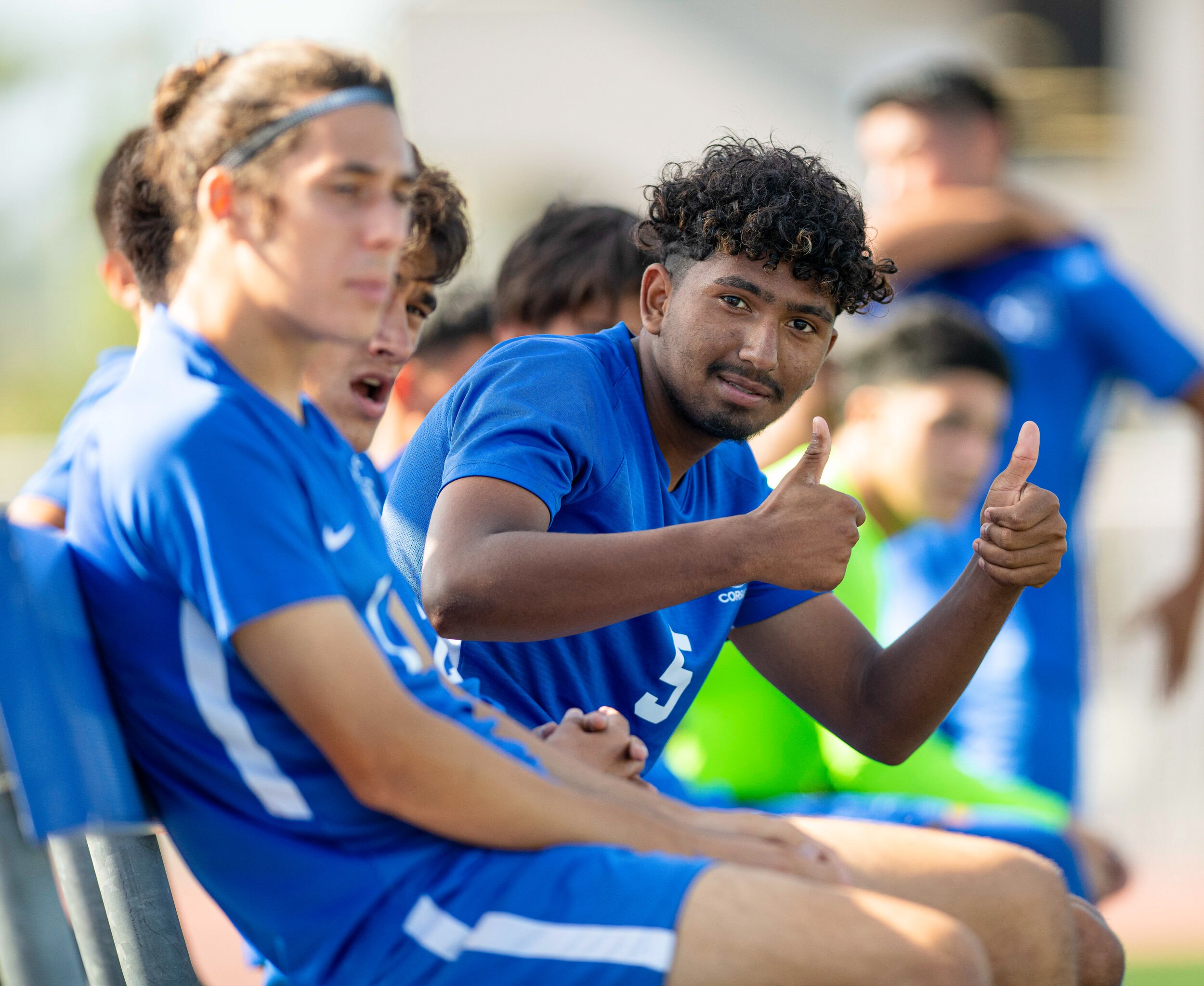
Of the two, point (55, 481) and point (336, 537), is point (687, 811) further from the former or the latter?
point (55, 481)

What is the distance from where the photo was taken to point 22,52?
1103 inches

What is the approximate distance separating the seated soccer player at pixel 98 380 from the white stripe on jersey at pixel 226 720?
266 mm

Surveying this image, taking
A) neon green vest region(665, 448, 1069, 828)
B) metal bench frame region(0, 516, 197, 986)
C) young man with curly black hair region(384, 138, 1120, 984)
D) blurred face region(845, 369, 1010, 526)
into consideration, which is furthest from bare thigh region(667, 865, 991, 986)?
blurred face region(845, 369, 1010, 526)

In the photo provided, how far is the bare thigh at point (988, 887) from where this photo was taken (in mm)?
2031

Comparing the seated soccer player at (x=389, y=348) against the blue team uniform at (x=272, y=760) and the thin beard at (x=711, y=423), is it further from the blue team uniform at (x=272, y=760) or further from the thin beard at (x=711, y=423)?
the blue team uniform at (x=272, y=760)

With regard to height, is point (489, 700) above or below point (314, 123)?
below

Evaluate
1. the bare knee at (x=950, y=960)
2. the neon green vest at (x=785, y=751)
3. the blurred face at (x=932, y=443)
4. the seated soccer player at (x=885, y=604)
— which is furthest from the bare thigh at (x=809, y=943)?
the blurred face at (x=932, y=443)

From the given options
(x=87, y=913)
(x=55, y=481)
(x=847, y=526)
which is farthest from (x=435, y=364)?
(x=87, y=913)

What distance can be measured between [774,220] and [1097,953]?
1298mm

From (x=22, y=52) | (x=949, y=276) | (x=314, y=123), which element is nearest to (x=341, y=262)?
(x=314, y=123)

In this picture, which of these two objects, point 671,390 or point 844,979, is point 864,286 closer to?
point 671,390

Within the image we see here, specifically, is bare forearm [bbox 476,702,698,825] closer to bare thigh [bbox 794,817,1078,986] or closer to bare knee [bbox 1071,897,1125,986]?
bare thigh [bbox 794,817,1078,986]

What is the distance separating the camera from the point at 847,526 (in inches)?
79.3

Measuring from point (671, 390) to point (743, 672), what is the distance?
4.08ft
